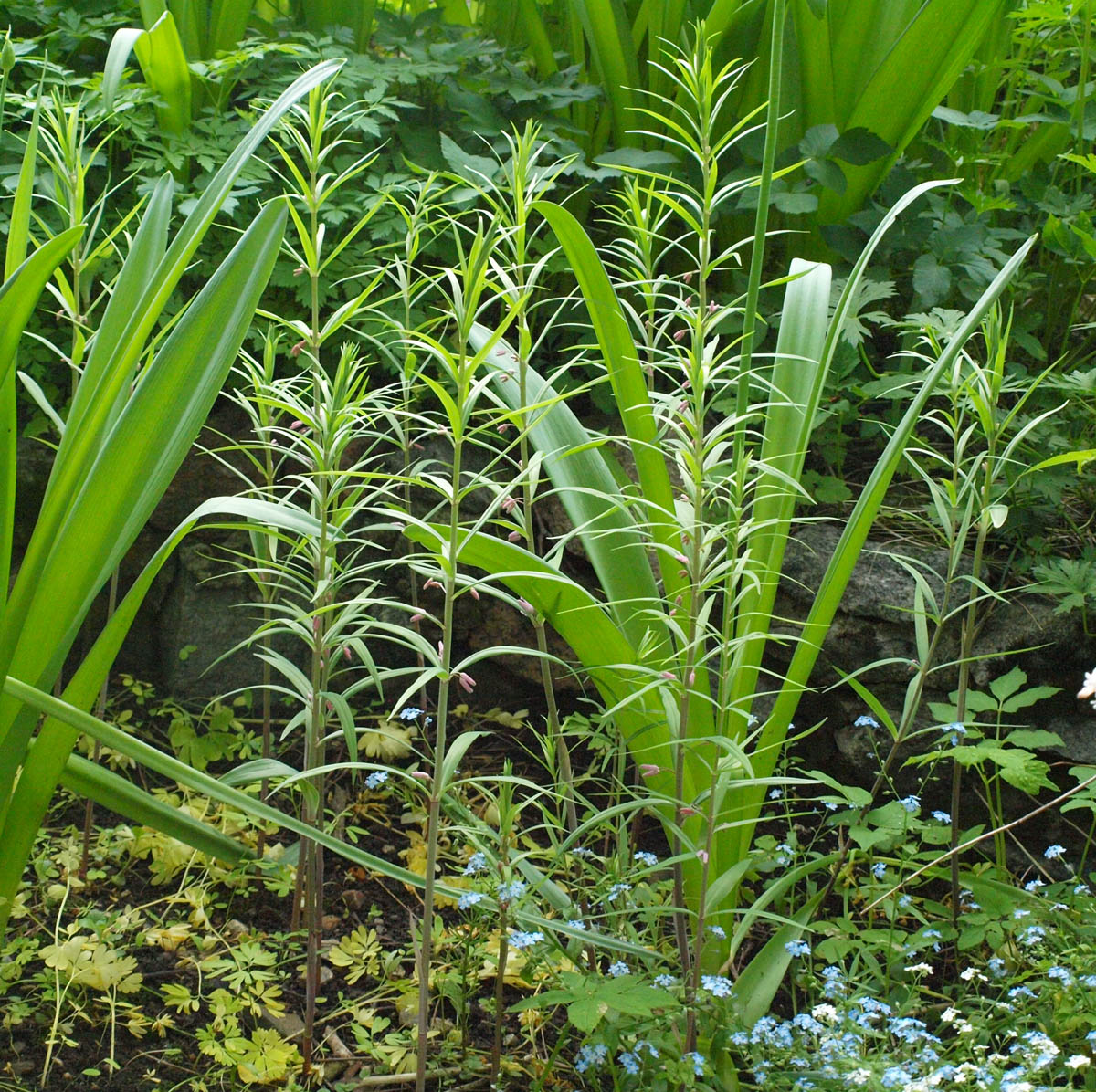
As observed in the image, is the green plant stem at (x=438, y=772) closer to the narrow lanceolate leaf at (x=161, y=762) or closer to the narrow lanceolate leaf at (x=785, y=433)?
the narrow lanceolate leaf at (x=161, y=762)

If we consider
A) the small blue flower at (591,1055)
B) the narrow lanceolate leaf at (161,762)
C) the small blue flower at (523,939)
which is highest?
the narrow lanceolate leaf at (161,762)

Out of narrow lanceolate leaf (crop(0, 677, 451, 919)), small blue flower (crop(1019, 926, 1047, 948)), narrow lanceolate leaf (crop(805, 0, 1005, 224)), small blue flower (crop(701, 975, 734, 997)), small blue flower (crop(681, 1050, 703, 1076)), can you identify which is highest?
narrow lanceolate leaf (crop(805, 0, 1005, 224))

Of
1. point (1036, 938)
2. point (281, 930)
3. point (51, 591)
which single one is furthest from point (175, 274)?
point (1036, 938)

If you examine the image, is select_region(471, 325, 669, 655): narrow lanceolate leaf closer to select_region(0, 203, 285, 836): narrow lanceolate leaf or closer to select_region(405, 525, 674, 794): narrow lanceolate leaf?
select_region(405, 525, 674, 794): narrow lanceolate leaf

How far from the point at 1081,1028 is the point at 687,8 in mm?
2195

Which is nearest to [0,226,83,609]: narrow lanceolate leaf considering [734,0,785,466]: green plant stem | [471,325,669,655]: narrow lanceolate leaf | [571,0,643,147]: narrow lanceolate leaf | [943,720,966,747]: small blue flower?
[471,325,669,655]: narrow lanceolate leaf

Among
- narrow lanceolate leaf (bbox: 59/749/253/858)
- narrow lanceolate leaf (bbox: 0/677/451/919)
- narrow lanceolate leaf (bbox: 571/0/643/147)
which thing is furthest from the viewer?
narrow lanceolate leaf (bbox: 571/0/643/147)

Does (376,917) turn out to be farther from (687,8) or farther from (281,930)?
(687,8)

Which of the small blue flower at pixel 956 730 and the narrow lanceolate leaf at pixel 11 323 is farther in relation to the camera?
the small blue flower at pixel 956 730

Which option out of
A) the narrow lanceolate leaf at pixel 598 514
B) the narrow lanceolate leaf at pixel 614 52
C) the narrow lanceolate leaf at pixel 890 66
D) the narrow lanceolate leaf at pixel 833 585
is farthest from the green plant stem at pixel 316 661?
the narrow lanceolate leaf at pixel 890 66

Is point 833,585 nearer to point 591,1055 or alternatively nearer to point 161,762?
point 591,1055

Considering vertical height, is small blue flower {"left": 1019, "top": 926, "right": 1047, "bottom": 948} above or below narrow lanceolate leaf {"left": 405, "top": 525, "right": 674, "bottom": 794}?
below

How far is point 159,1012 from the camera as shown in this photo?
136cm

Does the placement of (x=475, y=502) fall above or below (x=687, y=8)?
below
